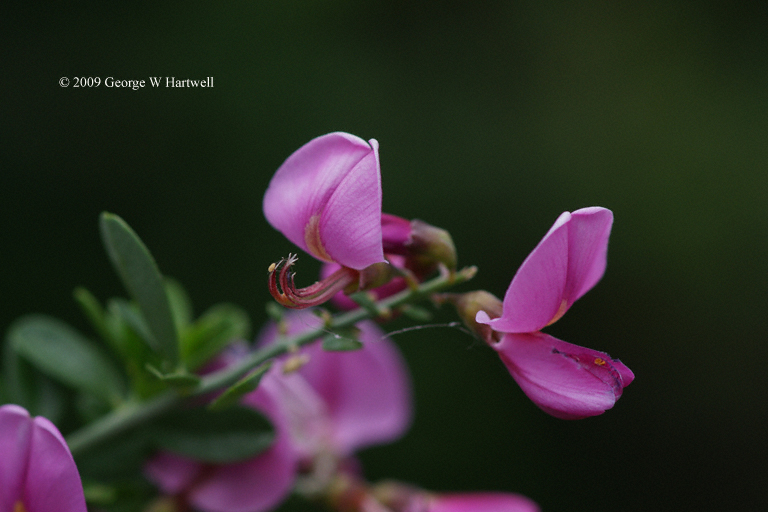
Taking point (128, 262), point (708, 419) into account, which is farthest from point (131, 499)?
point (708, 419)

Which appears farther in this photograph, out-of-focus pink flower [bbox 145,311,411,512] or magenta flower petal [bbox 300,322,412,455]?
magenta flower petal [bbox 300,322,412,455]

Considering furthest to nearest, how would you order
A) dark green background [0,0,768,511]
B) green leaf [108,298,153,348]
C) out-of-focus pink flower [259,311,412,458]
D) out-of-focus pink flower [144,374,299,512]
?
dark green background [0,0,768,511] < out-of-focus pink flower [259,311,412,458] < out-of-focus pink flower [144,374,299,512] < green leaf [108,298,153,348]

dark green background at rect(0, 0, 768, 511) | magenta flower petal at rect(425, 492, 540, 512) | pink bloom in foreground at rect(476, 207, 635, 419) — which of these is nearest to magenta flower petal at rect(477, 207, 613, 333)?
pink bloom in foreground at rect(476, 207, 635, 419)

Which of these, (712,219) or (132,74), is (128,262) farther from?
(712,219)

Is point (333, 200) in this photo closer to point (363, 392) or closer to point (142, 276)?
point (142, 276)

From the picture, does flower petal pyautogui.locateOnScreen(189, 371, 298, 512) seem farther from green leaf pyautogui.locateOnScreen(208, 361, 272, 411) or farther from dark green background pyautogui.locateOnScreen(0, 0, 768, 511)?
dark green background pyautogui.locateOnScreen(0, 0, 768, 511)

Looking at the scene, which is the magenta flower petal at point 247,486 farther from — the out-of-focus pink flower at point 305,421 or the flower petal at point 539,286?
the flower petal at point 539,286
